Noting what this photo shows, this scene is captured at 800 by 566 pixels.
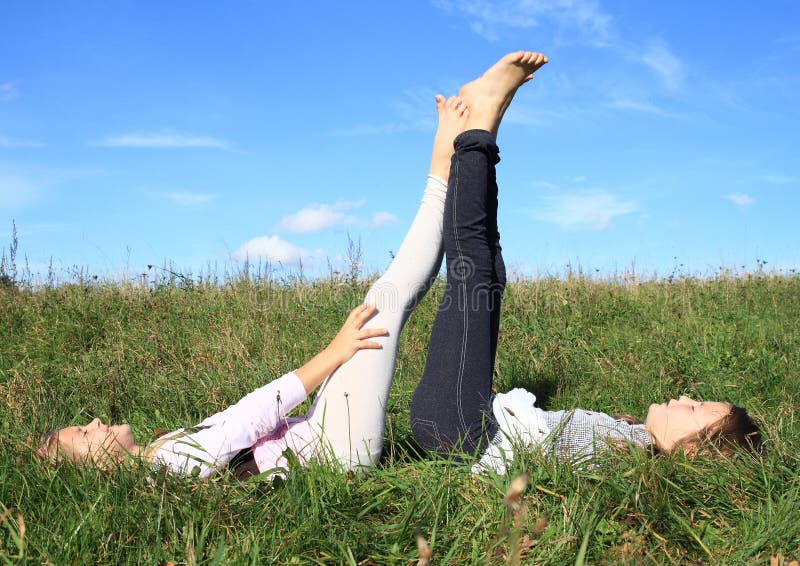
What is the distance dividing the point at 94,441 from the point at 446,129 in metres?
2.30

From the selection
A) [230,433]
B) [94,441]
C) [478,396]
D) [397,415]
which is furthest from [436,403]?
[94,441]

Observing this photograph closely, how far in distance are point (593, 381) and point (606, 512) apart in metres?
2.49

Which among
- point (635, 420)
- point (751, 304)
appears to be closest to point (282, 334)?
point (635, 420)

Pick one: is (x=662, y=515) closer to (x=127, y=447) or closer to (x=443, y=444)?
(x=443, y=444)

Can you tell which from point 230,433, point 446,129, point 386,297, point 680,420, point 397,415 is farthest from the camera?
point 397,415

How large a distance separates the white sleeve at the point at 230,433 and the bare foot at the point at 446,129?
4.23 feet

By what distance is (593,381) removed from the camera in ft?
15.7

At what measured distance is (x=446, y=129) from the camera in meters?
3.33

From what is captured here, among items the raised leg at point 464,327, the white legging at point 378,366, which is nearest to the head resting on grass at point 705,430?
the raised leg at point 464,327

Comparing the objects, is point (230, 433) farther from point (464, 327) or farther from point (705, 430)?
point (705, 430)

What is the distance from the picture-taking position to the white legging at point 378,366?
2941 millimetres

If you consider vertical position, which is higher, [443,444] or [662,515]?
[443,444]

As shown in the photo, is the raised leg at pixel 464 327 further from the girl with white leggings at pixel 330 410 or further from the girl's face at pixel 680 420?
the girl's face at pixel 680 420

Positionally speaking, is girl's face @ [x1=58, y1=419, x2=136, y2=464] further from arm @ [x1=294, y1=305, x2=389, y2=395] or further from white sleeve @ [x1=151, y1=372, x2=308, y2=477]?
arm @ [x1=294, y1=305, x2=389, y2=395]
